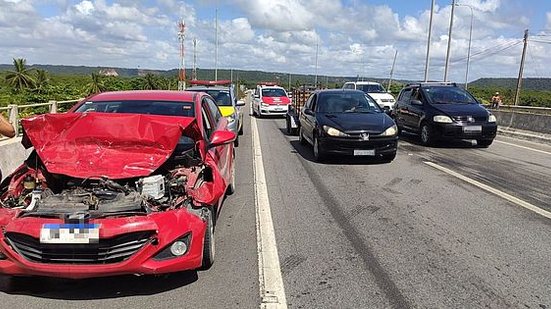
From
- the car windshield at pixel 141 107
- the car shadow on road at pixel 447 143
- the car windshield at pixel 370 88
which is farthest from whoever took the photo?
the car windshield at pixel 370 88

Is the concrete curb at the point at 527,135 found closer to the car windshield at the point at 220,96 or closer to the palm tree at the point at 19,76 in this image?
the car windshield at the point at 220,96

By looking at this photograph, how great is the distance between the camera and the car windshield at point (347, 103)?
1155 centimetres

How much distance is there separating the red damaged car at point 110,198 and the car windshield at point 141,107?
753 mm

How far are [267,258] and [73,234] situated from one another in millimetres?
1857

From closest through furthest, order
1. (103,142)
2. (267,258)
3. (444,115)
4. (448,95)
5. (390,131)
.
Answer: (103,142) → (267,258) → (390,131) → (444,115) → (448,95)

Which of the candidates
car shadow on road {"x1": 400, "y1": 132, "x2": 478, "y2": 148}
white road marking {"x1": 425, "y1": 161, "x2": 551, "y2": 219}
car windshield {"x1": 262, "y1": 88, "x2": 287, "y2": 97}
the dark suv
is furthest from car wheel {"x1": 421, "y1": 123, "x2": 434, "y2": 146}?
car windshield {"x1": 262, "y1": 88, "x2": 287, "y2": 97}

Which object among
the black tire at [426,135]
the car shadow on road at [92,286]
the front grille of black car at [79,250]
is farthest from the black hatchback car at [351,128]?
the front grille of black car at [79,250]

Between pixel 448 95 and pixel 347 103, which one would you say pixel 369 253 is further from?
pixel 448 95

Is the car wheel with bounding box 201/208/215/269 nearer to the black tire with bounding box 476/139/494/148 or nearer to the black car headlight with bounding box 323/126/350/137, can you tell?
the black car headlight with bounding box 323/126/350/137

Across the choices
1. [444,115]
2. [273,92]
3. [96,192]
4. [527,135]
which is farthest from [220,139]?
[273,92]

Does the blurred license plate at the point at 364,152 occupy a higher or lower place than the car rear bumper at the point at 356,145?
lower

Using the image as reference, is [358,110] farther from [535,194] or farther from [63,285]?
[63,285]

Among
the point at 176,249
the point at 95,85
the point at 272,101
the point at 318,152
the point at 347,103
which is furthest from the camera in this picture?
the point at 95,85

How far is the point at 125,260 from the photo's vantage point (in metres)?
3.82
